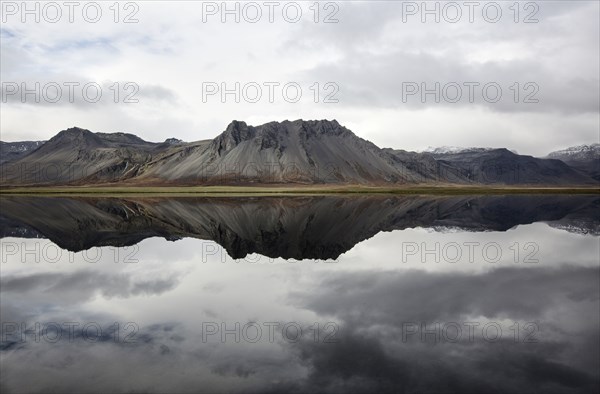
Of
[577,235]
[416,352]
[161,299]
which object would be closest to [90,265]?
[161,299]

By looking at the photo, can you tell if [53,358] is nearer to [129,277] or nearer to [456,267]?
[129,277]

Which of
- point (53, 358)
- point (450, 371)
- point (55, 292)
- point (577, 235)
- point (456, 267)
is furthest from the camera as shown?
point (577, 235)

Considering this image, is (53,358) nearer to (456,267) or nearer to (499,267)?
(456,267)

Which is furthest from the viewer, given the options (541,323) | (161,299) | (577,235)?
(577,235)

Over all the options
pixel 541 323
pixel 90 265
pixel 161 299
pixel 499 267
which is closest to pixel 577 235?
pixel 499 267

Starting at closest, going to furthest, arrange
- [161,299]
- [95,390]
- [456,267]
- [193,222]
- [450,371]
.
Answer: [95,390] → [450,371] → [161,299] → [456,267] → [193,222]

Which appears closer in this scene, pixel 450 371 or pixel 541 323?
pixel 450 371

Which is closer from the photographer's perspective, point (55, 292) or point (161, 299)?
point (161, 299)
